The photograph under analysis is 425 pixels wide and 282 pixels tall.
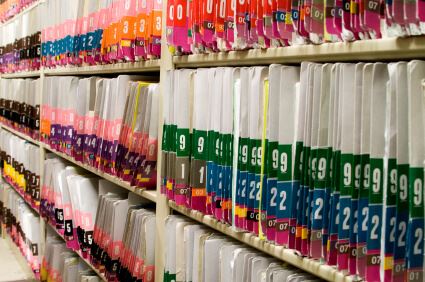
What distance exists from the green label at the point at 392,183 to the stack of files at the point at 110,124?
1.05 meters

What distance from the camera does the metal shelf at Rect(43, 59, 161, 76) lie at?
6.38 ft

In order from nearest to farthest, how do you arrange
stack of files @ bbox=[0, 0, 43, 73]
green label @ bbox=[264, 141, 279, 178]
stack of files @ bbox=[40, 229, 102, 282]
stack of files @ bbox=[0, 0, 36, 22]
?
1. green label @ bbox=[264, 141, 279, 178]
2. stack of files @ bbox=[40, 229, 102, 282]
3. stack of files @ bbox=[0, 0, 43, 73]
4. stack of files @ bbox=[0, 0, 36, 22]

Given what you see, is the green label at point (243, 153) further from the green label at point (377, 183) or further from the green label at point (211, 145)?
the green label at point (377, 183)

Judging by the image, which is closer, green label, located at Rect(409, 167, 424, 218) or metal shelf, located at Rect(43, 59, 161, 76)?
green label, located at Rect(409, 167, 424, 218)

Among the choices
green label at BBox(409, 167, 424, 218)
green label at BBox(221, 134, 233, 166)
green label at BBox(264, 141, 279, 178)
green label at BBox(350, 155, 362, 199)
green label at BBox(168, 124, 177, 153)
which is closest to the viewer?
green label at BBox(409, 167, 424, 218)

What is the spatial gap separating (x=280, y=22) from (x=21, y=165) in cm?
306

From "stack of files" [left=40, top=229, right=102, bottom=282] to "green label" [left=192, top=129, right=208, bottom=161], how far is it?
118 centimetres

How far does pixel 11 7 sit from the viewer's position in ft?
14.6

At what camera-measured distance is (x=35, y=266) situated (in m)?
3.60

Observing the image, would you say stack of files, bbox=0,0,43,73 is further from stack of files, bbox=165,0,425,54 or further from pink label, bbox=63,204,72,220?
stack of files, bbox=165,0,425,54

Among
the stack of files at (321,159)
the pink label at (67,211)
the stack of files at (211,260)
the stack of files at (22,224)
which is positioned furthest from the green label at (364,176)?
the stack of files at (22,224)

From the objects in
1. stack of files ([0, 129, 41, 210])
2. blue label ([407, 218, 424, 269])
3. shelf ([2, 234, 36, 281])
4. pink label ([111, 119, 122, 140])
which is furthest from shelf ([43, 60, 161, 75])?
shelf ([2, 234, 36, 281])

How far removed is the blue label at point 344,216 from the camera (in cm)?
107

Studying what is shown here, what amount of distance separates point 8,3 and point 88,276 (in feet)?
9.19
